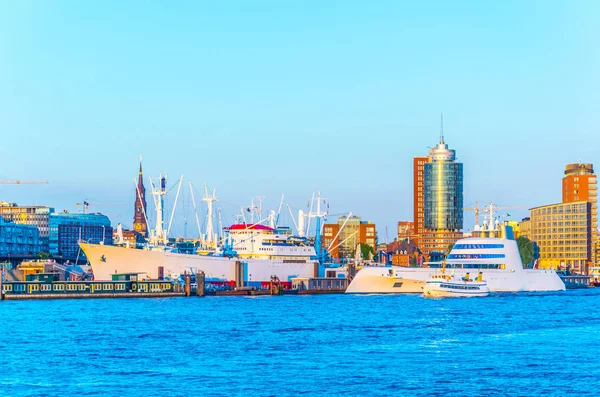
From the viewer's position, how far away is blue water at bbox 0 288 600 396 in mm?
48562

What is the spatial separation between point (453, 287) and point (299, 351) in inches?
2406

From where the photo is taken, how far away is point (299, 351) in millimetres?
61094

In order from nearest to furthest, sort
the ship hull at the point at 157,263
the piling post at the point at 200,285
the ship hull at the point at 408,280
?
1. the piling post at the point at 200,285
2. the ship hull at the point at 408,280
3. the ship hull at the point at 157,263

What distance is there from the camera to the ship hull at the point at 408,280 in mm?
127812

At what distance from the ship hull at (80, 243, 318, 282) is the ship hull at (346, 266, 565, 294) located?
16462mm

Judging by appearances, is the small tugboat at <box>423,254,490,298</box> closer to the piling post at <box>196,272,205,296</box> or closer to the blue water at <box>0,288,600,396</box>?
the blue water at <box>0,288,600,396</box>

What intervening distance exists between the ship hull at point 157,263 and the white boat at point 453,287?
3097cm

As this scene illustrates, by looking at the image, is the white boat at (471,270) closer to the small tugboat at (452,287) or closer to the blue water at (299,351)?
the small tugboat at (452,287)

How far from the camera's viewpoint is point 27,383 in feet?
162

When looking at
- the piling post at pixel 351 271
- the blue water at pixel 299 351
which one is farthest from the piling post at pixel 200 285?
the piling post at pixel 351 271

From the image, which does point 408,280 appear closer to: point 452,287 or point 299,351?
point 452,287

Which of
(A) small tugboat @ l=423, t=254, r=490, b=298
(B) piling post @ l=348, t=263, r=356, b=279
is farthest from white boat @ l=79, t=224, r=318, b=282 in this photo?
(A) small tugboat @ l=423, t=254, r=490, b=298

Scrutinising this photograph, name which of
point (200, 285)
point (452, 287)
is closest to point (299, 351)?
point (452, 287)

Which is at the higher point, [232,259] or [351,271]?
[232,259]
